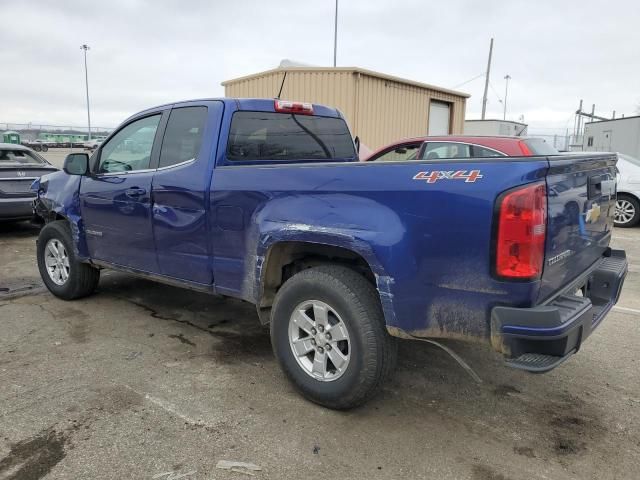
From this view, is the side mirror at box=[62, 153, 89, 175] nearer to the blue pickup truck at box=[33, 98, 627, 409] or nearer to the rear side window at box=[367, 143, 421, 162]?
the blue pickup truck at box=[33, 98, 627, 409]

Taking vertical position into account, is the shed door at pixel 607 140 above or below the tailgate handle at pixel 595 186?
above

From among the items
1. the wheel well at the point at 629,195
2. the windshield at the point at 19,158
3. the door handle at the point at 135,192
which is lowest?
the wheel well at the point at 629,195

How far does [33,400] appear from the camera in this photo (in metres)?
3.20

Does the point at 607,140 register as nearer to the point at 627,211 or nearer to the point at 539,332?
the point at 627,211

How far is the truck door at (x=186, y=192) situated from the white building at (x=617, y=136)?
1094 inches

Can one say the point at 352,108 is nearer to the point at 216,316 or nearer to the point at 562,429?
the point at 216,316

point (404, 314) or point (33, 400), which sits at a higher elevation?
point (404, 314)

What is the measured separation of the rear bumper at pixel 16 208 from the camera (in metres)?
8.22

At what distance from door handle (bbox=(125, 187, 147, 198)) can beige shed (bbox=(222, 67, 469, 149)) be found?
27.6 ft

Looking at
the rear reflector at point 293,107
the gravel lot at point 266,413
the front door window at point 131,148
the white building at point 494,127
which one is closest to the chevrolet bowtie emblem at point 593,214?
the gravel lot at point 266,413

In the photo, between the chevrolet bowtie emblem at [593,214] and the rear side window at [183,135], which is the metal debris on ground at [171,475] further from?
the chevrolet bowtie emblem at [593,214]

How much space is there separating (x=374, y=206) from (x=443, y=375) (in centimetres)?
160

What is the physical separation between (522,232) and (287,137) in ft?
7.70

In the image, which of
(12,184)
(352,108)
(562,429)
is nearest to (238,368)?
(562,429)
